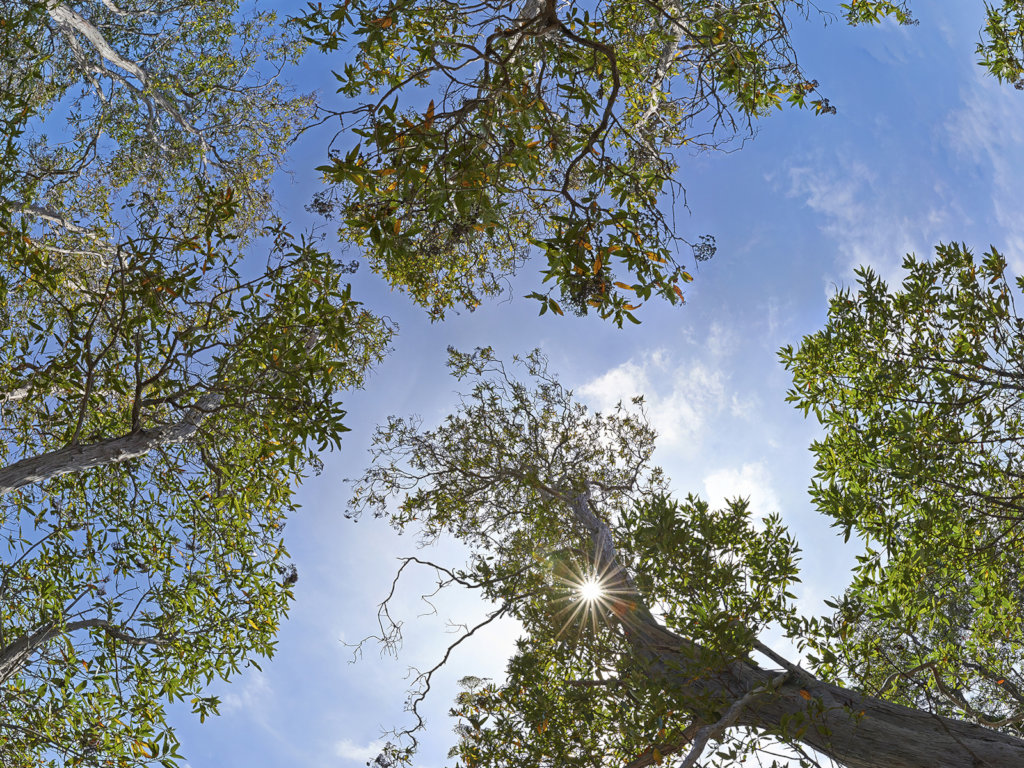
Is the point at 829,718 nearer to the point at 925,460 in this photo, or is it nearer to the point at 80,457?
the point at 925,460

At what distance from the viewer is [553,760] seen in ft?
21.2

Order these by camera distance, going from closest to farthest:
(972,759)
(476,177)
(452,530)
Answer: (476,177), (972,759), (452,530)

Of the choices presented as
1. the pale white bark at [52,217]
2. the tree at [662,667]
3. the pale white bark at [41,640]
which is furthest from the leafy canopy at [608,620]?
the pale white bark at [52,217]

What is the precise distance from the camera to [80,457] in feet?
18.4

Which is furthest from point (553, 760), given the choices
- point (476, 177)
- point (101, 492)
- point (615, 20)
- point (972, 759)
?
point (615, 20)

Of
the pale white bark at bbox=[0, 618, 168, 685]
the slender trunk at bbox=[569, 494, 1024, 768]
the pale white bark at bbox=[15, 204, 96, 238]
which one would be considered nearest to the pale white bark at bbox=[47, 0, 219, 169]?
the pale white bark at bbox=[15, 204, 96, 238]

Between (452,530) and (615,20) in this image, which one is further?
(452,530)

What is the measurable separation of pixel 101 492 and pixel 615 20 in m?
8.95

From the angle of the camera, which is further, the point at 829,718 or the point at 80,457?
the point at 80,457

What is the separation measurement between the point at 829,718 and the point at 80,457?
7654mm

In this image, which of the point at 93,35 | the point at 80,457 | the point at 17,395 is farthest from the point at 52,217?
the point at 80,457

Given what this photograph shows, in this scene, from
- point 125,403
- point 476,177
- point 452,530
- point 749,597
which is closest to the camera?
point 476,177

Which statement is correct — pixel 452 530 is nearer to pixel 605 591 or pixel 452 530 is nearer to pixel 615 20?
pixel 605 591

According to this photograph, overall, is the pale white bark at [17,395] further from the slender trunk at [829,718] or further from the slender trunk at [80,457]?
the slender trunk at [829,718]
